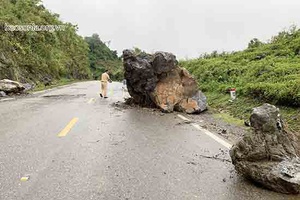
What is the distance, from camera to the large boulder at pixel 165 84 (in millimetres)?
12135

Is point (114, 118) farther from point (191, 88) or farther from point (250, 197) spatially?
point (250, 197)

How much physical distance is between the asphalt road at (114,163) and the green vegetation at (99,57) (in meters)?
85.6

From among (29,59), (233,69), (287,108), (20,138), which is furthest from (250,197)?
(29,59)

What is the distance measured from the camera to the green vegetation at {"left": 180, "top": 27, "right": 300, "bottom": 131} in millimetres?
9969

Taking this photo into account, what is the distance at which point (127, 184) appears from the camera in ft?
14.8

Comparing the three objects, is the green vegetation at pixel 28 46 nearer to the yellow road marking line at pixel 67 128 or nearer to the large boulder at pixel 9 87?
the large boulder at pixel 9 87

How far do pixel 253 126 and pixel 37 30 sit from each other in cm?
3305

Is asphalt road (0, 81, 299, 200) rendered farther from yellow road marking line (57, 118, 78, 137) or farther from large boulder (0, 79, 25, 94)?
large boulder (0, 79, 25, 94)

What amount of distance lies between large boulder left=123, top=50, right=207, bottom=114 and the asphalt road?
306 centimetres

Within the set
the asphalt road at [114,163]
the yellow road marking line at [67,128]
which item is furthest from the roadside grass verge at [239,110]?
the yellow road marking line at [67,128]

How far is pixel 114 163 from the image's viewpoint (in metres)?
5.41

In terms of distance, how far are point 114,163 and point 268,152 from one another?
2275mm

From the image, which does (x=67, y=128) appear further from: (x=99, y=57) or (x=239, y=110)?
(x=99, y=57)

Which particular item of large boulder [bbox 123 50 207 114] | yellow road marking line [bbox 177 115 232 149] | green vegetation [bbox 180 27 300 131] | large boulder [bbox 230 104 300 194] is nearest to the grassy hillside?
large boulder [bbox 123 50 207 114]
